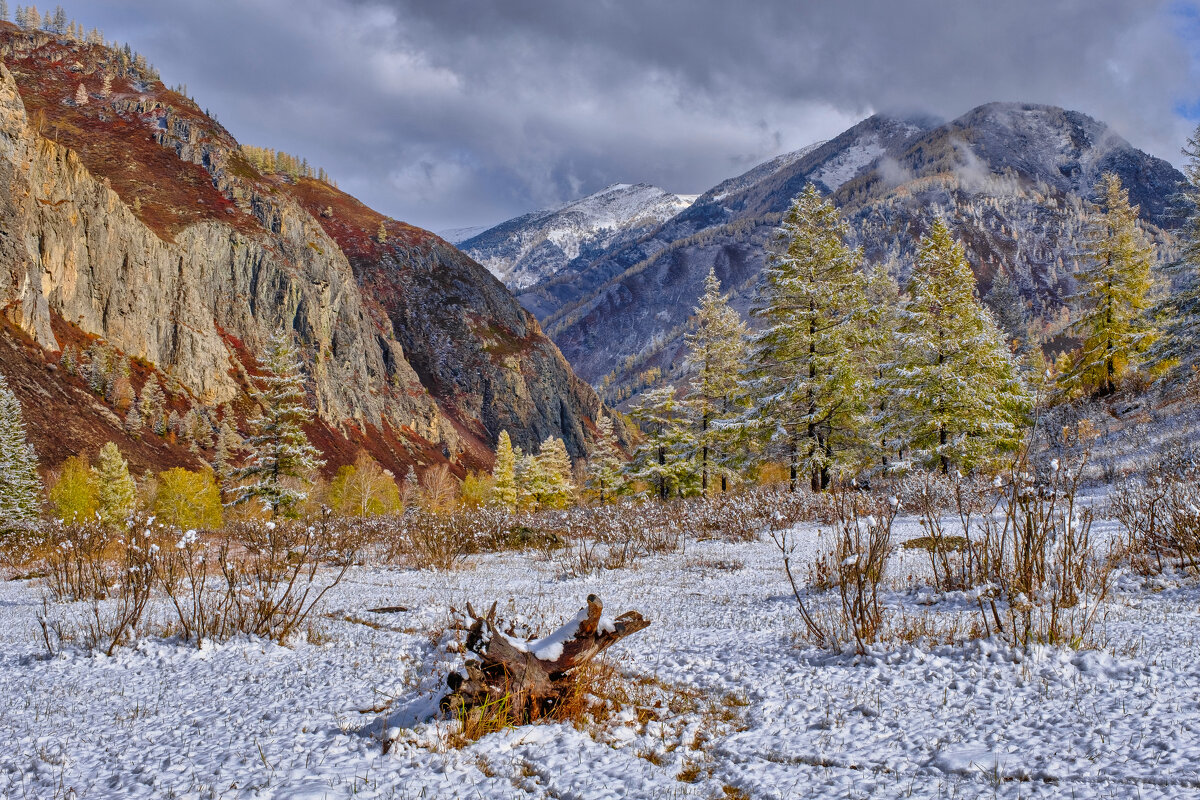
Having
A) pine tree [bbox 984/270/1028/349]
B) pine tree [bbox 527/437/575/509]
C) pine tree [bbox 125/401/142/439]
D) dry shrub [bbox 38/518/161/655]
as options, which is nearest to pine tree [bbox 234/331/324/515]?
dry shrub [bbox 38/518/161/655]

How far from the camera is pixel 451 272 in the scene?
164m

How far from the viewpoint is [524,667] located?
3.64 m

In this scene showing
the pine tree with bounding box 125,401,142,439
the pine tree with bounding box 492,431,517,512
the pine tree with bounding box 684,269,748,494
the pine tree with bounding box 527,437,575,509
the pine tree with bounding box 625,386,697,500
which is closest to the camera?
the pine tree with bounding box 684,269,748,494

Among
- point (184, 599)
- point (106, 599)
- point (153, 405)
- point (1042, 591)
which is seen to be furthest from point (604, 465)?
point (153, 405)

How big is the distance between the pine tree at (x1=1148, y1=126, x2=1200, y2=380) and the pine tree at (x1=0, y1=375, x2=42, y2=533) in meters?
50.2

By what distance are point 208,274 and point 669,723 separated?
10316cm

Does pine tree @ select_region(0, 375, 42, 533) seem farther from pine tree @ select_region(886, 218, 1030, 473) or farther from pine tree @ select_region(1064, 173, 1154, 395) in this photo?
pine tree @ select_region(1064, 173, 1154, 395)

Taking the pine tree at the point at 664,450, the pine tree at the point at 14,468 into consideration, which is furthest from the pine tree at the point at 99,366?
the pine tree at the point at 664,450

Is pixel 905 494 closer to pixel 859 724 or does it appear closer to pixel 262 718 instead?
pixel 859 724

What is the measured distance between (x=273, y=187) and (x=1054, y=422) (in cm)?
12168

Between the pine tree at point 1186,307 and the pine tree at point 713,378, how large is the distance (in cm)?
1539

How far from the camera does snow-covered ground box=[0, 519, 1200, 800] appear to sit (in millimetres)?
2906

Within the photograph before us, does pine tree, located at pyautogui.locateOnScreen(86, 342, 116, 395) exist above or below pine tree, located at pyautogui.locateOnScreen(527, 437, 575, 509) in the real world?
above

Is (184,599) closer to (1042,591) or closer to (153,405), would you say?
(1042,591)
